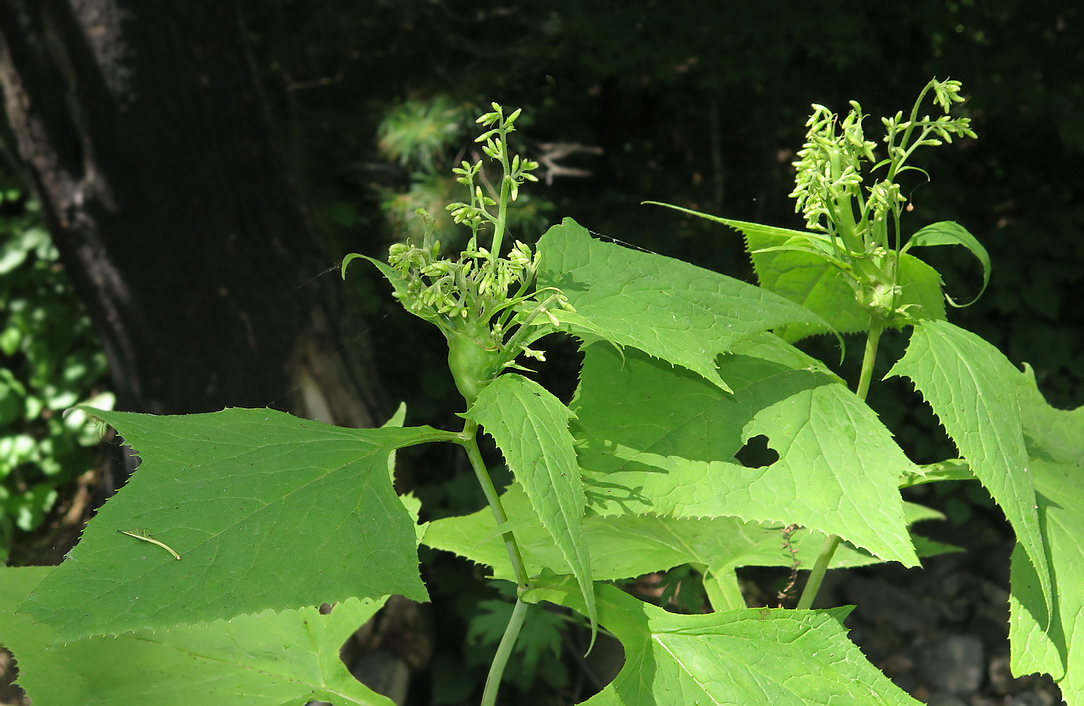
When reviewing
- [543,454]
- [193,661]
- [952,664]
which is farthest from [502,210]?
[952,664]

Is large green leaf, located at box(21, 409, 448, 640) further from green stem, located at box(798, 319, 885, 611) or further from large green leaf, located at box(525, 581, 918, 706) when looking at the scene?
green stem, located at box(798, 319, 885, 611)

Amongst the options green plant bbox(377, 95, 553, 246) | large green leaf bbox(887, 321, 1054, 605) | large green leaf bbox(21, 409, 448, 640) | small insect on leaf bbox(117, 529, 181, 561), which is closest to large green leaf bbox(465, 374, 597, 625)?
large green leaf bbox(21, 409, 448, 640)

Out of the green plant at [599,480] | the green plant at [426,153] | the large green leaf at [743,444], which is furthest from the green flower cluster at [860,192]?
the green plant at [426,153]

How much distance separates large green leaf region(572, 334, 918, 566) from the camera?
2.14 ft

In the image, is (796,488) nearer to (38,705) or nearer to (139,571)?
(139,571)

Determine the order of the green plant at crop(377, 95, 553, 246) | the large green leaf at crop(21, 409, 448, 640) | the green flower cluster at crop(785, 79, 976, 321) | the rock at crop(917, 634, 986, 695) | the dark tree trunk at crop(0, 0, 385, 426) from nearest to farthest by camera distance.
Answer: the large green leaf at crop(21, 409, 448, 640) → the green flower cluster at crop(785, 79, 976, 321) → the dark tree trunk at crop(0, 0, 385, 426) → the green plant at crop(377, 95, 553, 246) → the rock at crop(917, 634, 986, 695)

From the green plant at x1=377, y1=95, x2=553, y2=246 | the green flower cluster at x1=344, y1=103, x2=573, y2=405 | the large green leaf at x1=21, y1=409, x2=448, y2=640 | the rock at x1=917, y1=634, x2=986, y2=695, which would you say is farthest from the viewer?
the rock at x1=917, y1=634, x2=986, y2=695

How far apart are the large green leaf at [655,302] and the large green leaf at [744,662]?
0.72 ft

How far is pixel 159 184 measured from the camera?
2.23 meters

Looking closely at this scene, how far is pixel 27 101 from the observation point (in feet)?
7.38

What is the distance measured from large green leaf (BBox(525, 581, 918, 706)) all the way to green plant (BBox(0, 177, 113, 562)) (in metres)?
3.55

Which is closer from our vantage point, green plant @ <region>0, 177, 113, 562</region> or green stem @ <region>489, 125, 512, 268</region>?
green stem @ <region>489, 125, 512, 268</region>

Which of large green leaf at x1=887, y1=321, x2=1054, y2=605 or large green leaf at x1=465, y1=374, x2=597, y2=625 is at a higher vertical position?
large green leaf at x1=465, y1=374, x2=597, y2=625

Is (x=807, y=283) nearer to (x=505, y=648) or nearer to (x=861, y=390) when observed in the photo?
(x=861, y=390)
